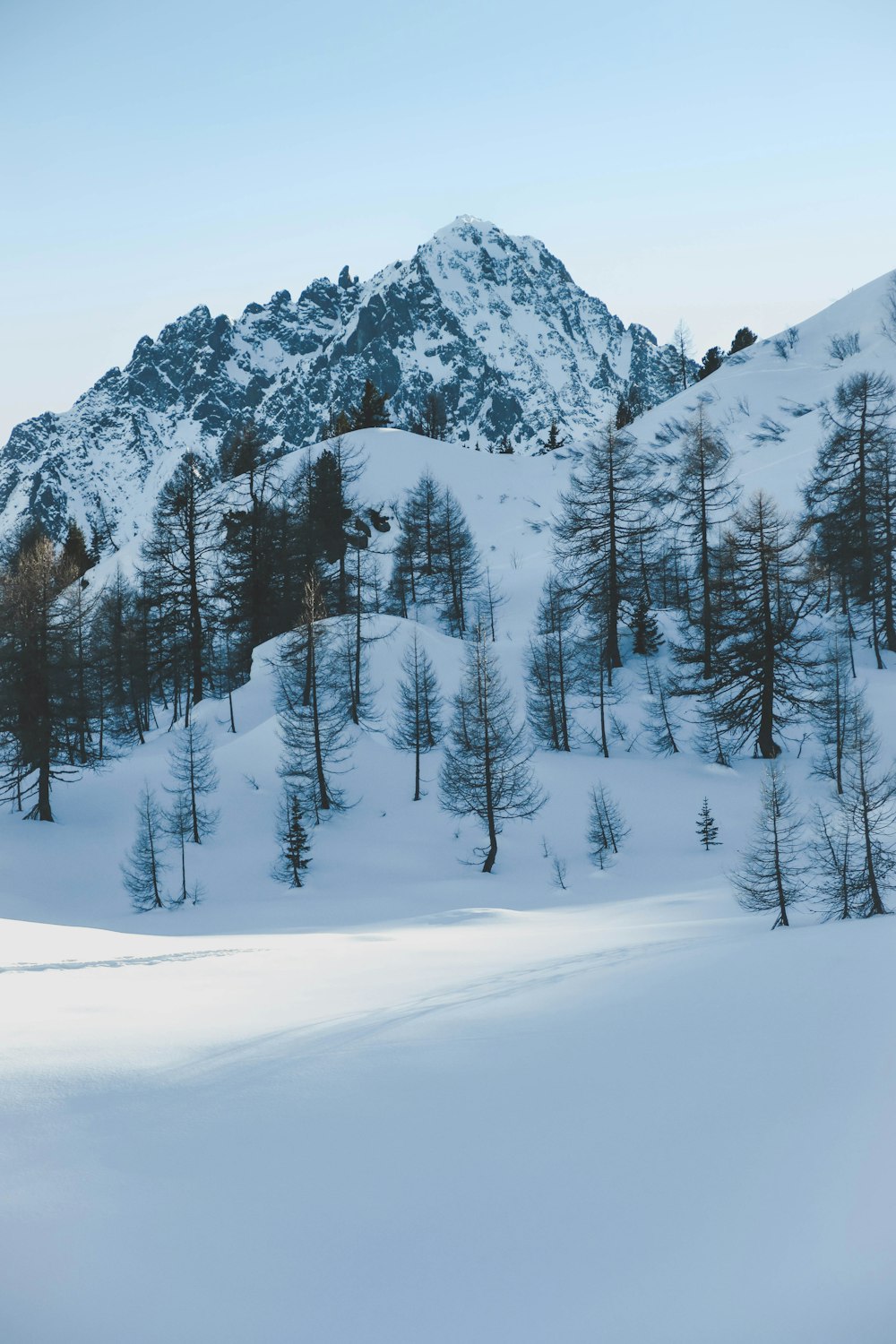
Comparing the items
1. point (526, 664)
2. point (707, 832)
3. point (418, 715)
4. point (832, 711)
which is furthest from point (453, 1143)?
point (526, 664)

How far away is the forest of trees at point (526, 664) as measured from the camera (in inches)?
1051

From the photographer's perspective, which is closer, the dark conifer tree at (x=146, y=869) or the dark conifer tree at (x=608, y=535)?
the dark conifer tree at (x=146, y=869)

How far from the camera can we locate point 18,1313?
13.3ft

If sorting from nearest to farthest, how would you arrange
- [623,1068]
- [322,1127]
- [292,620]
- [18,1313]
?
[18,1313] → [322,1127] → [623,1068] → [292,620]

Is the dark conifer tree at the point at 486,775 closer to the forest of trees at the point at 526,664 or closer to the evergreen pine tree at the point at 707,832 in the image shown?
the forest of trees at the point at 526,664

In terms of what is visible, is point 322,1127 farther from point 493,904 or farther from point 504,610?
point 504,610

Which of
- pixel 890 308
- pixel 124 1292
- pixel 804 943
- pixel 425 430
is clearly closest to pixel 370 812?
pixel 804 943

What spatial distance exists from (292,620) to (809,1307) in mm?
42549

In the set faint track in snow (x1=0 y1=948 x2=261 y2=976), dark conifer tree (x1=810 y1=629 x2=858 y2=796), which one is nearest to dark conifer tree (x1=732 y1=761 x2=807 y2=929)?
dark conifer tree (x1=810 y1=629 x2=858 y2=796)

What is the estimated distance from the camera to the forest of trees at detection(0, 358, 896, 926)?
87.6ft

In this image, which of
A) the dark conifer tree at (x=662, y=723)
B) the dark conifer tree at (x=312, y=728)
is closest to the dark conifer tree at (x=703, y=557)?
the dark conifer tree at (x=662, y=723)

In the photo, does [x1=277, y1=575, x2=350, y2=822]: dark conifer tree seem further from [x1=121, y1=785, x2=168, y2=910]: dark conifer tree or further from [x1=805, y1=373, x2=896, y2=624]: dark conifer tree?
[x1=805, y1=373, x2=896, y2=624]: dark conifer tree

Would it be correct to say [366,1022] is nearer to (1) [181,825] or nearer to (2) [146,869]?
(2) [146,869]

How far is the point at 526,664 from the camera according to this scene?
119 ft
